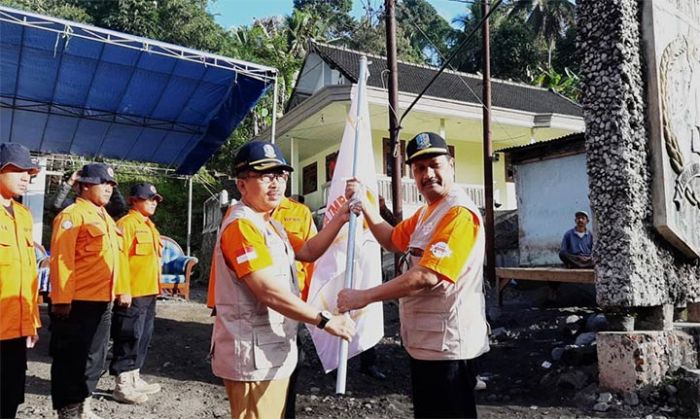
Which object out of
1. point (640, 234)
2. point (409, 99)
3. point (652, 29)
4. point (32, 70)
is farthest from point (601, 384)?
point (409, 99)

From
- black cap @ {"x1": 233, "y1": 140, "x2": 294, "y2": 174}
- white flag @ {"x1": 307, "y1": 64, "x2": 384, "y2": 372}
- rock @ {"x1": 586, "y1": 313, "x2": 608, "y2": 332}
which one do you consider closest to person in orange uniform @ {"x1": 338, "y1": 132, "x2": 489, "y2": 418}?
black cap @ {"x1": 233, "y1": 140, "x2": 294, "y2": 174}

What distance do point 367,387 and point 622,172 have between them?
288 cm

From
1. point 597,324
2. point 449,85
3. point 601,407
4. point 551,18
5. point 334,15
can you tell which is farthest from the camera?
point 334,15

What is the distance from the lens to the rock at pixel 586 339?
5271 mm

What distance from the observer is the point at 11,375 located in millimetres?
2973

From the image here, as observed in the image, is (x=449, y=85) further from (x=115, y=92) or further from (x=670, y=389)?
(x=670, y=389)

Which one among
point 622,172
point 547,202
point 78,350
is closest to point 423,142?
point 622,172

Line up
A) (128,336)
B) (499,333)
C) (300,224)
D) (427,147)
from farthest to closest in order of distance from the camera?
(499,333) < (128,336) < (300,224) < (427,147)

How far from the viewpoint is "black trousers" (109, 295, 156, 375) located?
4352 mm

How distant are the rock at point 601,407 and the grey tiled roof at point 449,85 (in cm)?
1180

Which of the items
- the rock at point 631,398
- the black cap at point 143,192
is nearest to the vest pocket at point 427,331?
the rock at point 631,398

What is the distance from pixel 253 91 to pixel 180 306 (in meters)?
4.12

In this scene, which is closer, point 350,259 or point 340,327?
point 340,327

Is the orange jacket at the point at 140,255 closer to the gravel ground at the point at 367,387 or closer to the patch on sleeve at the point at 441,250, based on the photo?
the gravel ground at the point at 367,387
